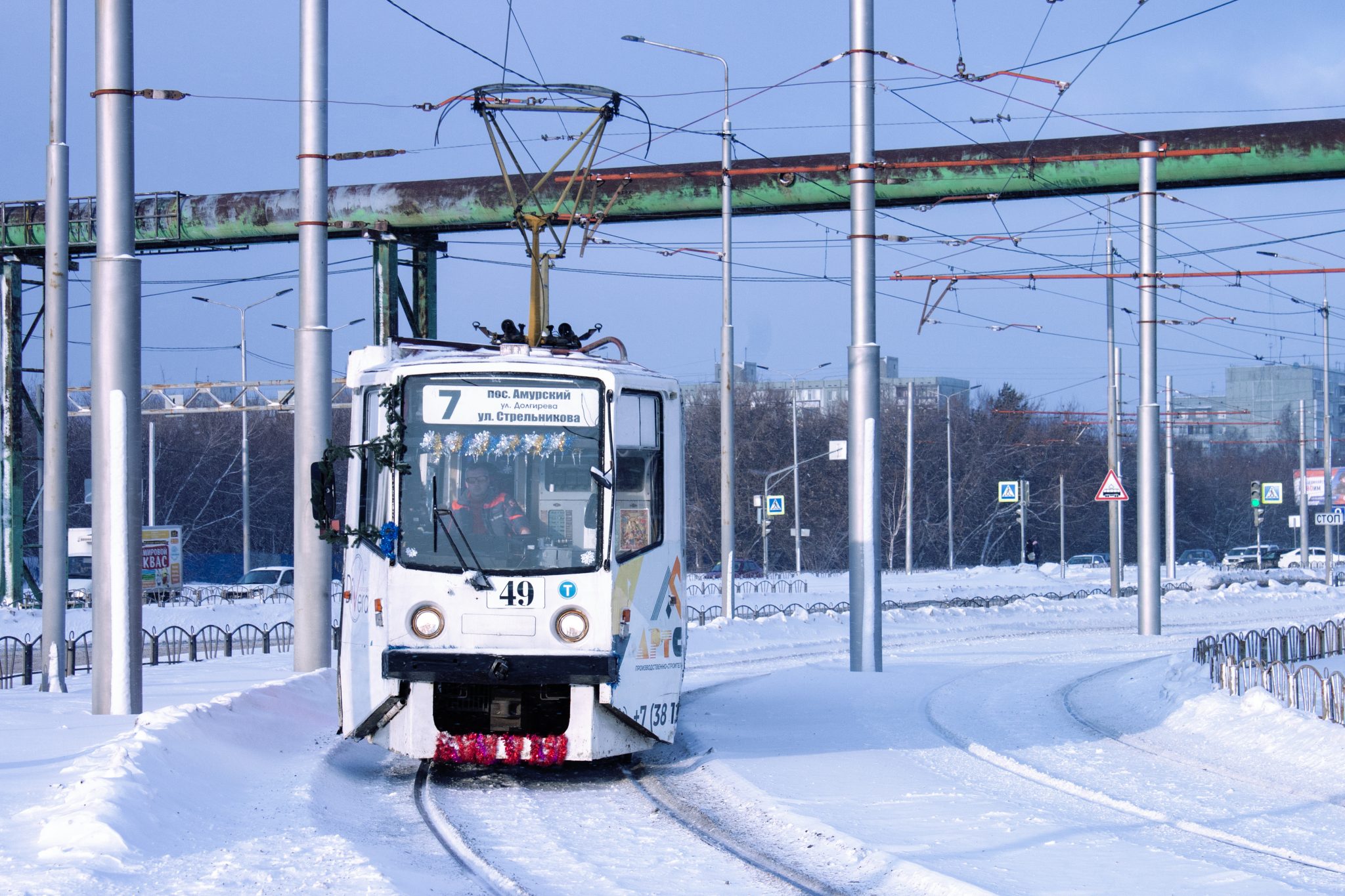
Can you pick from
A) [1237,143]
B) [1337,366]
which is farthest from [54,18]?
[1337,366]

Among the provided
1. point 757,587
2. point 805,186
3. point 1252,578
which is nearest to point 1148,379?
point 805,186

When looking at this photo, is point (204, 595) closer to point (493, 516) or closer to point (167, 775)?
point (493, 516)

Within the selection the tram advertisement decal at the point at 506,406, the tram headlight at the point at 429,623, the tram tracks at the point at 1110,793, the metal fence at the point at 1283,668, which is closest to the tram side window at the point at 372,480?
the tram advertisement decal at the point at 506,406

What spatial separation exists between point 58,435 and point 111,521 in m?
5.49

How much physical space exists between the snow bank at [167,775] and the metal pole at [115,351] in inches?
47.6

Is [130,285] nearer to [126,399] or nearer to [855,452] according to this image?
[126,399]

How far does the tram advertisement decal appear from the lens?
33.2ft

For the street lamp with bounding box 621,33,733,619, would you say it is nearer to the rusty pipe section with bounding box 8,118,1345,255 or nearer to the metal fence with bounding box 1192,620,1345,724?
the rusty pipe section with bounding box 8,118,1345,255

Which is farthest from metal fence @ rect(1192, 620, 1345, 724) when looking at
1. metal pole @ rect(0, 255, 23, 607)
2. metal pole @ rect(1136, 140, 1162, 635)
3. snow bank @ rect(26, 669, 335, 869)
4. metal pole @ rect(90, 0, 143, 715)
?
metal pole @ rect(0, 255, 23, 607)

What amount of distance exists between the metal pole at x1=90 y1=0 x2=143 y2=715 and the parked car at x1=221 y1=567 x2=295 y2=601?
33.2 meters

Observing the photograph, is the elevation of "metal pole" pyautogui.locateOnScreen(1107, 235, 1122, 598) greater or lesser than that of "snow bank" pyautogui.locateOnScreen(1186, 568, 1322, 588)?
greater

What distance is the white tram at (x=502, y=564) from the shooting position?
9781 mm

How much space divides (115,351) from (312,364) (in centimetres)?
424

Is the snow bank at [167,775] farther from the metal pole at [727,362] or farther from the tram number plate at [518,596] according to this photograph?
the metal pole at [727,362]
